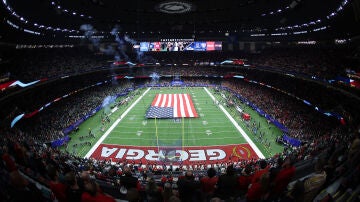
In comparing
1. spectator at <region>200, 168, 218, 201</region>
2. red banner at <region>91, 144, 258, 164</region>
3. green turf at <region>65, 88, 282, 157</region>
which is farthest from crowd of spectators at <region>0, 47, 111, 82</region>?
spectator at <region>200, 168, 218, 201</region>

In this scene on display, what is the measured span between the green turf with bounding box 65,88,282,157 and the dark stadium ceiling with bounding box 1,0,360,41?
13.5 meters

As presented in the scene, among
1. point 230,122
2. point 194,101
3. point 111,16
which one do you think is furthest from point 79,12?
point 230,122

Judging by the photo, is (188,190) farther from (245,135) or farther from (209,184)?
(245,135)

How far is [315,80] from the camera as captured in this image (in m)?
29.1

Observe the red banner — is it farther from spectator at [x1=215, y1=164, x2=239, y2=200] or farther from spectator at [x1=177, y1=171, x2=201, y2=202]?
spectator at [x1=177, y1=171, x2=201, y2=202]

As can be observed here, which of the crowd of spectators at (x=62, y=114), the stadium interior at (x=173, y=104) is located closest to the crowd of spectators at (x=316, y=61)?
the stadium interior at (x=173, y=104)

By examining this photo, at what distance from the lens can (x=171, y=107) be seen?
39125 millimetres

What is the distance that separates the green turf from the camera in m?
26.0

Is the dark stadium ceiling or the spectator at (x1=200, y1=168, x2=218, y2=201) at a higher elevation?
the dark stadium ceiling

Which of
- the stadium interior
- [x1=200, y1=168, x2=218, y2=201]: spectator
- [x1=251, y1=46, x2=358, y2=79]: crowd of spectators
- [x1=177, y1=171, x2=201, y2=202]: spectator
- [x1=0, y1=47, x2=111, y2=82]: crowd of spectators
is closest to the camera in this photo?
[x1=177, y1=171, x2=201, y2=202]: spectator

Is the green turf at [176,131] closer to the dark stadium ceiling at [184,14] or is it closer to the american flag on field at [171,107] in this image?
the american flag on field at [171,107]

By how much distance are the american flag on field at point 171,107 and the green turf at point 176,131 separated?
1.25m

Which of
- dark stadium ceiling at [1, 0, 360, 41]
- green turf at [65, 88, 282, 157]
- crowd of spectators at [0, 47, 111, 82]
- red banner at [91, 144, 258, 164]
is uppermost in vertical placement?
dark stadium ceiling at [1, 0, 360, 41]

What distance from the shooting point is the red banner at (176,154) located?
22.4 m
